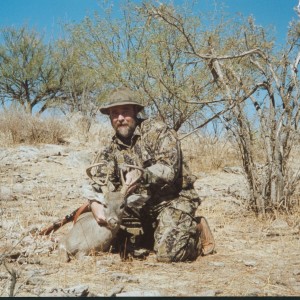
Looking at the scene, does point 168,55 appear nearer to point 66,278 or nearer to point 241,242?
point 241,242

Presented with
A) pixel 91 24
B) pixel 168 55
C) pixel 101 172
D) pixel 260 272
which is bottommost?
pixel 260 272

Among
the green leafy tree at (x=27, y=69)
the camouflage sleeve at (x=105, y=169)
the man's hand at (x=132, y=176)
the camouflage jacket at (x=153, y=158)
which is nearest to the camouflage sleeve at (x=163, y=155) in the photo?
the camouflage jacket at (x=153, y=158)

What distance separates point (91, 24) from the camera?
15305 millimetres

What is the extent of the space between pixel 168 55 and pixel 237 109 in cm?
551

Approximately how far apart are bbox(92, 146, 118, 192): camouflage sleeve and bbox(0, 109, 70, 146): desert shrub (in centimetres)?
902

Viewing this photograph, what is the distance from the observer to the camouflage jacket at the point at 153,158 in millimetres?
5059

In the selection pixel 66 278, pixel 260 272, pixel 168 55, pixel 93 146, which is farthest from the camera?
pixel 93 146

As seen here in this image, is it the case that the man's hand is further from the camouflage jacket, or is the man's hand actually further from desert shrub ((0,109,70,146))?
desert shrub ((0,109,70,146))

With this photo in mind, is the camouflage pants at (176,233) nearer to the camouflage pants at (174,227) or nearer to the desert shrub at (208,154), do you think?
the camouflage pants at (174,227)

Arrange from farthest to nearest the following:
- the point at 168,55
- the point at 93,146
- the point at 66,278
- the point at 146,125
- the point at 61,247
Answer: the point at 93,146 < the point at 168,55 < the point at 146,125 < the point at 61,247 < the point at 66,278

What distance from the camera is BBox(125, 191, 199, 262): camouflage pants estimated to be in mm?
4949

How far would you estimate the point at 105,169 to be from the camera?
209 inches

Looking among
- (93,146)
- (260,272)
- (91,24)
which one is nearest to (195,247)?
(260,272)

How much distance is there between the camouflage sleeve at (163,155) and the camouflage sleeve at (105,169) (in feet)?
1.56
